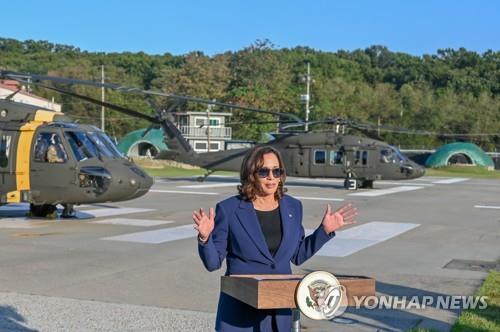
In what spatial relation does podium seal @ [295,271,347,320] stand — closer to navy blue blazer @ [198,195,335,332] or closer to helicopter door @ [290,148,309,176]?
navy blue blazer @ [198,195,335,332]

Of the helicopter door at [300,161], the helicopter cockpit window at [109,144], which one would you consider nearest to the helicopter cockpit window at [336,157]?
the helicopter door at [300,161]

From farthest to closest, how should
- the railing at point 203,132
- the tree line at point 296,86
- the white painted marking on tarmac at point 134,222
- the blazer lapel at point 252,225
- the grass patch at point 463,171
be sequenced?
the tree line at point 296,86, the railing at point 203,132, the grass patch at point 463,171, the white painted marking on tarmac at point 134,222, the blazer lapel at point 252,225

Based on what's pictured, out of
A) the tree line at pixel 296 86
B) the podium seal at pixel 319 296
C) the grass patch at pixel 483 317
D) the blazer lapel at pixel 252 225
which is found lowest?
the grass patch at pixel 483 317

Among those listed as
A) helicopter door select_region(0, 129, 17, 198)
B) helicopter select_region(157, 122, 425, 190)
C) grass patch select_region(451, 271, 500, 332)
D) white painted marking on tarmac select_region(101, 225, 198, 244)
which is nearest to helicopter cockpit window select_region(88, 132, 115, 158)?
helicopter door select_region(0, 129, 17, 198)

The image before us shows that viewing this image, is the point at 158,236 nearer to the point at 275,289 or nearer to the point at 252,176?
the point at 252,176

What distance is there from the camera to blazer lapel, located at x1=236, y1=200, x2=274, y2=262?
13.3 ft

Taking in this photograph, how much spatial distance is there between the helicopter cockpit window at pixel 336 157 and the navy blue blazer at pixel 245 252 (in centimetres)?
2501

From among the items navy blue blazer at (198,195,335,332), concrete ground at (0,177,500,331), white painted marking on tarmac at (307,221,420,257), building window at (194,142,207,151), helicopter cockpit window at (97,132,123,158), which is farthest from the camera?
building window at (194,142,207,151)

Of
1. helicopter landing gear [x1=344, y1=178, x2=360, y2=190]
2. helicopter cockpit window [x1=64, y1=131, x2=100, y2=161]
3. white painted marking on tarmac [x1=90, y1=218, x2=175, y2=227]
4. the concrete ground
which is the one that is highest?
helicopter cockpit window [x1=64, y1=131, x2=100, y2=161]

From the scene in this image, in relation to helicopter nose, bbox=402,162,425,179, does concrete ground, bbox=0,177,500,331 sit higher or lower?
lower

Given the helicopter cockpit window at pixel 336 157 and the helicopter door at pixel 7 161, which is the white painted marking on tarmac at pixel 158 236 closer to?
the helicopter door at pixel 7 161

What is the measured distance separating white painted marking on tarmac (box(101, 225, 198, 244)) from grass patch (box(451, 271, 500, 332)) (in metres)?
6.24

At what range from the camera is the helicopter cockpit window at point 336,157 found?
29.0 m

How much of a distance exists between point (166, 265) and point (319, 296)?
6.86 m
